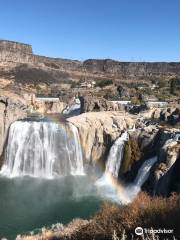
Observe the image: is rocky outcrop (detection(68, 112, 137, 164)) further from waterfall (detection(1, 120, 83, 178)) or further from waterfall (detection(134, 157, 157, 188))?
waterfall (detection(134, 157, 157, 188))

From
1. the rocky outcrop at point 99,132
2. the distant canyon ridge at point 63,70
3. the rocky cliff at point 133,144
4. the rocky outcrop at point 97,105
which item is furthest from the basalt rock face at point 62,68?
the rocky cliff at point 133,144

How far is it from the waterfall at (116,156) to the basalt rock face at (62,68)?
73.0 metres

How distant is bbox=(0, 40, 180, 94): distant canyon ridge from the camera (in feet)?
370

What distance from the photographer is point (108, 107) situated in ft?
148

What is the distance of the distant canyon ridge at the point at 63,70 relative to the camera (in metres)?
113

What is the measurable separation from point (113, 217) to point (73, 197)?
15.6 meters

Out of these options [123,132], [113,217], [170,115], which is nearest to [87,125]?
[123,132]

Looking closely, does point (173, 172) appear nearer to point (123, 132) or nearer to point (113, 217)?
point (123, 132)

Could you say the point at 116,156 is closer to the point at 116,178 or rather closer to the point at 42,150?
the point at 116,178

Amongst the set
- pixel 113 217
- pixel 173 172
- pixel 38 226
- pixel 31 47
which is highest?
pixel 31 47

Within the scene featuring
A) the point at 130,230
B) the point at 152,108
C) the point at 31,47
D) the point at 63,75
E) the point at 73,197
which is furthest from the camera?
the point at 31,47

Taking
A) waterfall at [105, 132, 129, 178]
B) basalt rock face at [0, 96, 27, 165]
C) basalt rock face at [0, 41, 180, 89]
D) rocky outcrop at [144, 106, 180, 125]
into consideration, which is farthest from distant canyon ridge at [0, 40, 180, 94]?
waterfall at [105, 132, 129, 178]

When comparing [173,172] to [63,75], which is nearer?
[173,172]

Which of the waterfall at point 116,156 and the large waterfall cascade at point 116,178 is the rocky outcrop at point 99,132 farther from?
the large waterfall cascade at point 116,178
